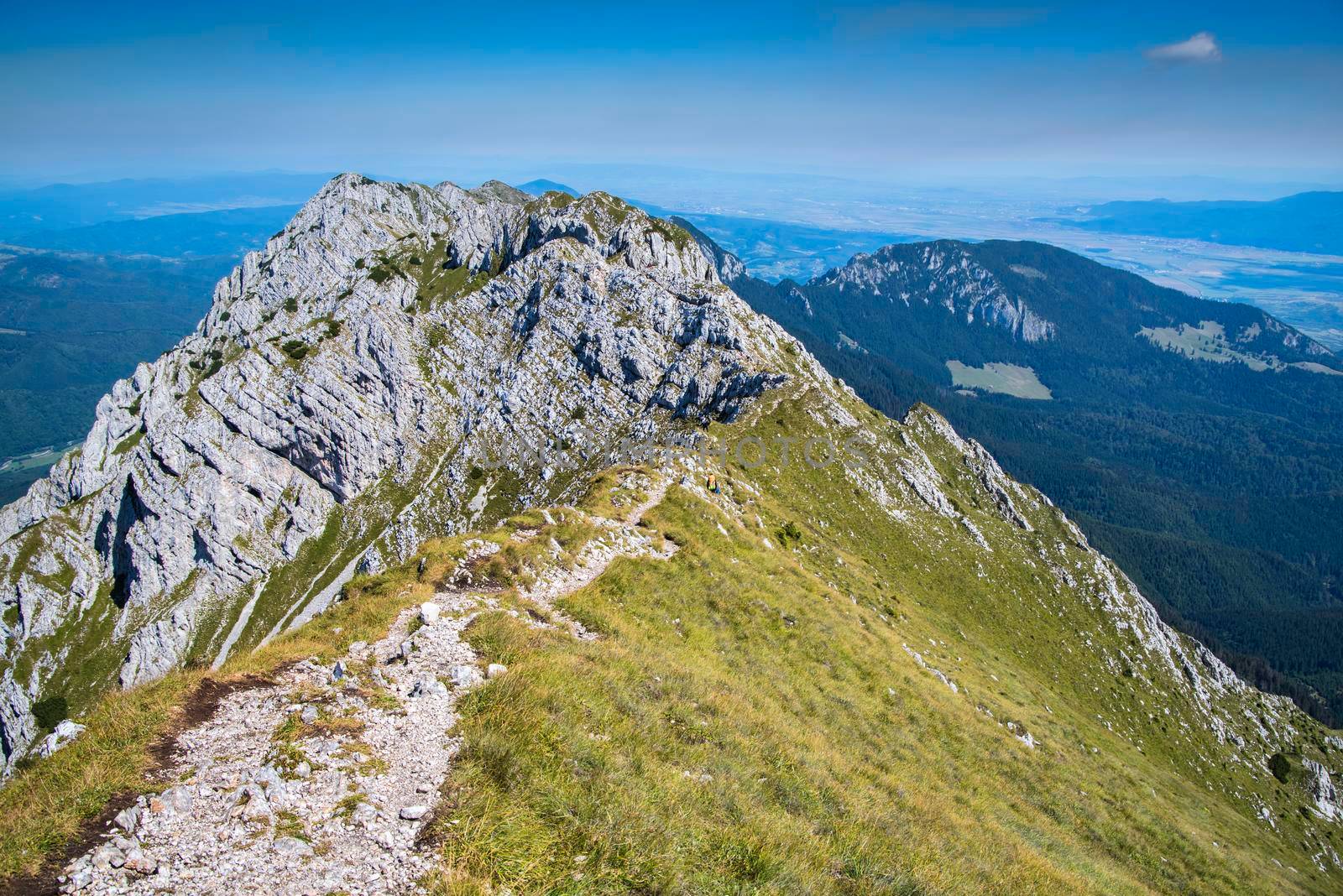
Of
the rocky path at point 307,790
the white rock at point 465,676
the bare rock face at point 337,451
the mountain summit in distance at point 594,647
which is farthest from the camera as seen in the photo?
the bare rock face at point 337,451

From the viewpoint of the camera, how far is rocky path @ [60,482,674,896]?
820cm

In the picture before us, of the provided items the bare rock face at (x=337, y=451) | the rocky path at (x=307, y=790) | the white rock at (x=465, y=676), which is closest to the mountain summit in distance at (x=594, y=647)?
the rocky path at (x=307, y=790)

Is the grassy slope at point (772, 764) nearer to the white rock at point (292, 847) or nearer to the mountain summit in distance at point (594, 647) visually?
the mountain summit in distance at point (594, 647)

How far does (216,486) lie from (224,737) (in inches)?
5515

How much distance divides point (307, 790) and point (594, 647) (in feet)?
28.5

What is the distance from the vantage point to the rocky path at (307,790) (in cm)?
820

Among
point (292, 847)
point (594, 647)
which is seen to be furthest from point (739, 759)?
point (292, 847)

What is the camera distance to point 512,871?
27.8ft

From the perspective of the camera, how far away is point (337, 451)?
129000 millimetres

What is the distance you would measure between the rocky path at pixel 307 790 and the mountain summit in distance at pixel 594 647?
2.3 inches

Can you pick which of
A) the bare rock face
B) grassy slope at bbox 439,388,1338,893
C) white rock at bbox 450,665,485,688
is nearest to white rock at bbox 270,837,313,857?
grassy slope at bbox 439,388,1338,893

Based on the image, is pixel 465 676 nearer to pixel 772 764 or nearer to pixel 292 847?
pixel 292 847

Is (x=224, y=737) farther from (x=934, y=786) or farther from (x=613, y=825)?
(x=934, y=786)

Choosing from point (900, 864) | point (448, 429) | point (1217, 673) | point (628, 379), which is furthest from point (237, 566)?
point (1217, 673)
